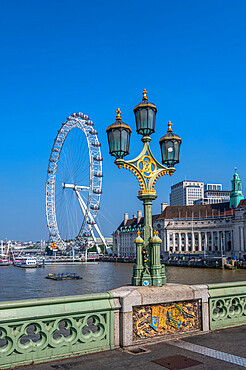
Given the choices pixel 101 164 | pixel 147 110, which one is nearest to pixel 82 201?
pixel 101 164

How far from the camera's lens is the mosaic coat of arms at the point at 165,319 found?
7.43 m

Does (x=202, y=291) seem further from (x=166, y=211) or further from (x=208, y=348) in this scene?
(x=166, y=211)

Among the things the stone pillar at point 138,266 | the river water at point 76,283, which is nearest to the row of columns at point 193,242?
the river water at point 76,283

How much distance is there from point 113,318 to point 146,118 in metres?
5.20

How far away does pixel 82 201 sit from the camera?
95.9 meters

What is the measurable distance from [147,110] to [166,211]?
139 metres

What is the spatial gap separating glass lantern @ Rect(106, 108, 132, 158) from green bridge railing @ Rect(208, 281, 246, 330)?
3817mm

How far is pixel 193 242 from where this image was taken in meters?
142

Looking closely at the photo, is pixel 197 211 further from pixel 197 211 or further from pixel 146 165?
pixel 146 165

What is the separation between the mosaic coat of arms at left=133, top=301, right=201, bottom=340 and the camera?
24.4 feet

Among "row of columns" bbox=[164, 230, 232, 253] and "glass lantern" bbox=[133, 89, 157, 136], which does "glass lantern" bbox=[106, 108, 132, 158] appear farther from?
"row of columns" bbox=[164, 230, 232, 253]

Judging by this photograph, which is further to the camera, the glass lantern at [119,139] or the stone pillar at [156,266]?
the glass lantern at [119,139]

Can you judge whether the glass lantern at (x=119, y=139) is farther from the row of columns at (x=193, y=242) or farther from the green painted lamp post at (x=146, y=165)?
the row of columns at (x=193, y=242)

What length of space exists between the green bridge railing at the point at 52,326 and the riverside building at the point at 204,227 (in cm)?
12213
